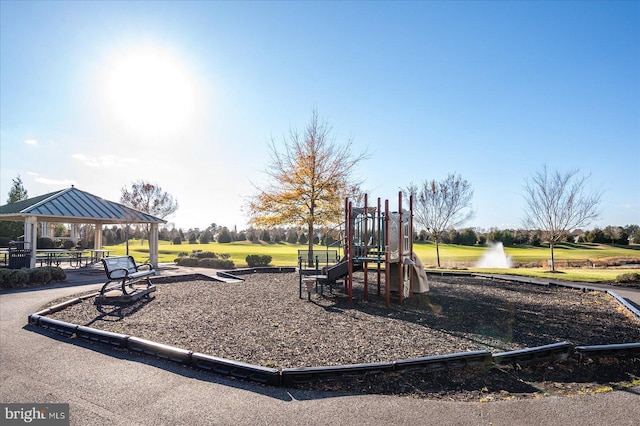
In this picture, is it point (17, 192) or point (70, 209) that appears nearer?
point (70, 209)

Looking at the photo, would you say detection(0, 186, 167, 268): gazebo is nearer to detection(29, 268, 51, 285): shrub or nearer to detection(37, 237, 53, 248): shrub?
detection(29, 268, 51, 285): shrub

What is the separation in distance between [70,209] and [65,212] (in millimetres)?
533

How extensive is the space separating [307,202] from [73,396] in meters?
13.8

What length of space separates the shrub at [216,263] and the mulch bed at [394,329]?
7470 mm

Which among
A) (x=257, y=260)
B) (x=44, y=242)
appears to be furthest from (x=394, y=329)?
(x=44, y=242)

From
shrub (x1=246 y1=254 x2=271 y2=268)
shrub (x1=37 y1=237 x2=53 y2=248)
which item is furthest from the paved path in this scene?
shrub (x1=37 y1=237 x2=53 y2=248)

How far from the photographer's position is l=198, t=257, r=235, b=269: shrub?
19.0 m

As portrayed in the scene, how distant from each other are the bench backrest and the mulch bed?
0.90 meters

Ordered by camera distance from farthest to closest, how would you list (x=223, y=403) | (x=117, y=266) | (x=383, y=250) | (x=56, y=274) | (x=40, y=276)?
(x=56, y=274) < (x=40, y=276) < (x=383, y=250) < (x=117, y=266) < (x=223, y=403)

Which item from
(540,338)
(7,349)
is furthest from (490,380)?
(7,349)

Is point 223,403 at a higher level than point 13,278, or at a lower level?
lower

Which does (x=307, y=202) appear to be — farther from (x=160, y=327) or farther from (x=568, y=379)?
(x=568, y=379)

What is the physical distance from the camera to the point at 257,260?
1972 centimetres

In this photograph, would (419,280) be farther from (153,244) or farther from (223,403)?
(153,244)
